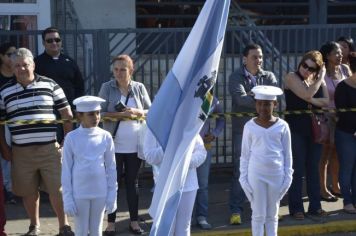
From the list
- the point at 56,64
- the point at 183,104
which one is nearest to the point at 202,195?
the point at 56,64

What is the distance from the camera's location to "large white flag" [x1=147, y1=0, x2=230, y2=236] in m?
5.57

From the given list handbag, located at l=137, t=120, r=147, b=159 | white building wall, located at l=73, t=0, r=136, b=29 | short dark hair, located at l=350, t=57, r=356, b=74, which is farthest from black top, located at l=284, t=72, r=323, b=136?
white building wall, located at l=73, t=0, r=136, b=29

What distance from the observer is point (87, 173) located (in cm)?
692

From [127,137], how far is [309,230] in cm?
228

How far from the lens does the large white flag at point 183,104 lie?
557 cm

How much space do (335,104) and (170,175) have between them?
4184 mm

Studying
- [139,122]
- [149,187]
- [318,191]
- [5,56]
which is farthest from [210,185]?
[5,56]

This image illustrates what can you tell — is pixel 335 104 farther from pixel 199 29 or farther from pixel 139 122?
pixel 199 29

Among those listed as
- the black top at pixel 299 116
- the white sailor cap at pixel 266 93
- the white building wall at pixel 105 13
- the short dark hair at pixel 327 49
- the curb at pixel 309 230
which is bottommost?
the curb at pixel 309 230

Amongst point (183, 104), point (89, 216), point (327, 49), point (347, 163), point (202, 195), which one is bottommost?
point (202, 195)

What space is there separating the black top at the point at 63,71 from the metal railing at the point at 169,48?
0.63m

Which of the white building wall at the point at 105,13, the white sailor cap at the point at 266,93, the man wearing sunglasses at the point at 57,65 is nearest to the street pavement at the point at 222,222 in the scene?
the man wearing sunglasses at the point at 57,65

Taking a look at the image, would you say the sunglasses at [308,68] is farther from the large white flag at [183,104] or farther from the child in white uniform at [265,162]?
the large white flag at [183,104]

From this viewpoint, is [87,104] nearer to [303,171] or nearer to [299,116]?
[299,116]
